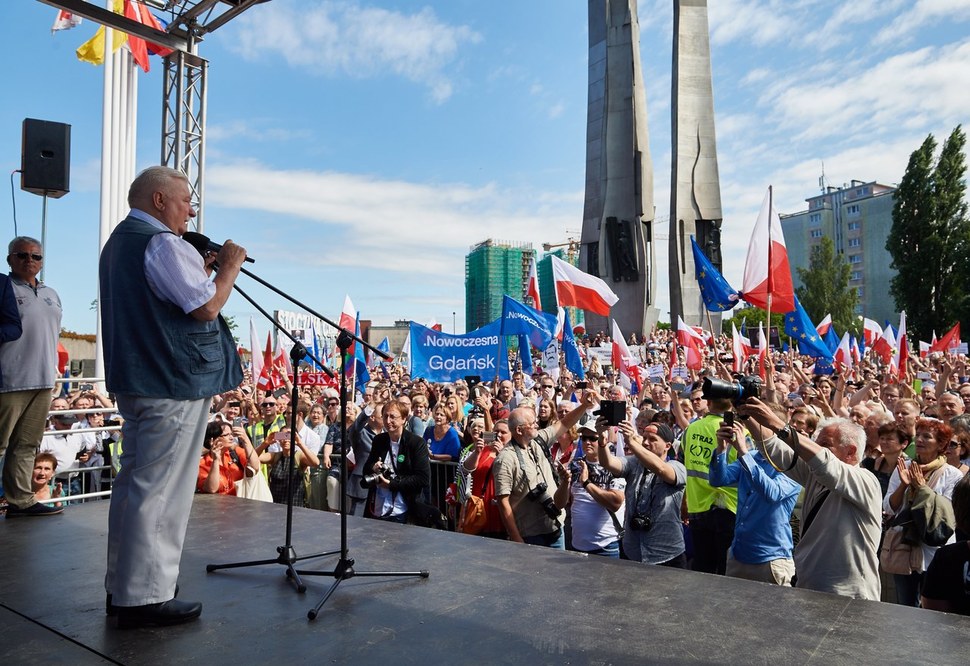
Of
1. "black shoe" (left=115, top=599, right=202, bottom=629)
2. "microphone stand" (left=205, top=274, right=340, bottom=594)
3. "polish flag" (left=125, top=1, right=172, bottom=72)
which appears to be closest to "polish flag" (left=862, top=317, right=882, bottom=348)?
"polish flag" (left=125, top=1, right=172, bottom=72)

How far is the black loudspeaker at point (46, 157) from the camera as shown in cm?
689

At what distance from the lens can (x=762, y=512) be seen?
192 inches

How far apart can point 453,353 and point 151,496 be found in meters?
8.93

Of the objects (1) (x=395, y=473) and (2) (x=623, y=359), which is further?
A: (2) (x=623, y=359)

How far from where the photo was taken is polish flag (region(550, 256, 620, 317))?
1370cm

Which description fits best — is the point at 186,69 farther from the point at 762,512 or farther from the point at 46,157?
the point at 762,512

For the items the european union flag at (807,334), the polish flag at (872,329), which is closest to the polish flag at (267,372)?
the european union flag at (807,334)

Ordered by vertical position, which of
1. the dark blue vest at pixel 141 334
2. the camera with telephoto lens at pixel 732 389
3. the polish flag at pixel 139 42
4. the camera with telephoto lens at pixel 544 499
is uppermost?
the polish flag at pixel 139 42

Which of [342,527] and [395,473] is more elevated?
[342,527]

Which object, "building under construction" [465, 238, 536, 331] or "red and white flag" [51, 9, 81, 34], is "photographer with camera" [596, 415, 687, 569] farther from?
"building under construction" [465, 238, 536, 331]

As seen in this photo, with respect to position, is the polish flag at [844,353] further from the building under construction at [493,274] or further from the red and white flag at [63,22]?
the building under construction at [493,274]

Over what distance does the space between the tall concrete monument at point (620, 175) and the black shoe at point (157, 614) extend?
32.4 meters

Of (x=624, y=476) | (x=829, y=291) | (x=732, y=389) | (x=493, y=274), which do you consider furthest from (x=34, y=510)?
(x=493, y=274)

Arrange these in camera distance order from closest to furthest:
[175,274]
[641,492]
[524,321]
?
[175,274] < [641,492] < [524,321]
